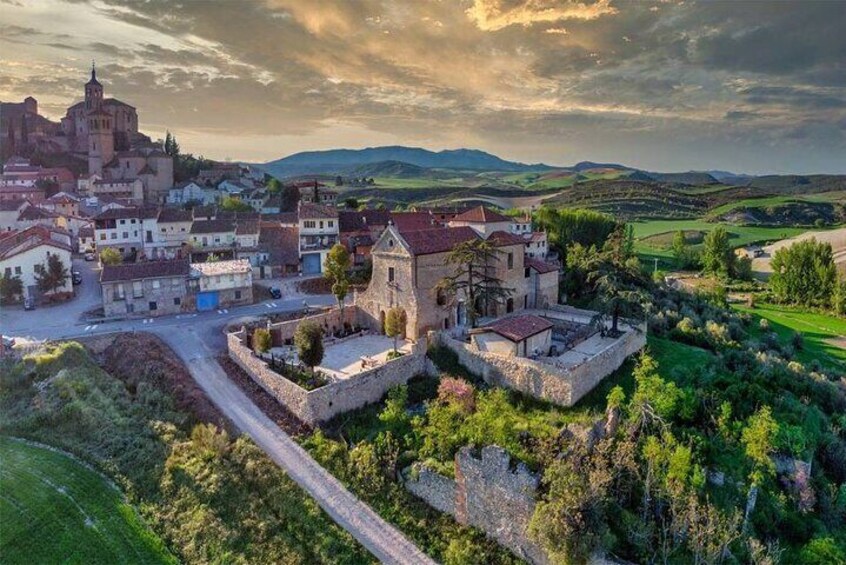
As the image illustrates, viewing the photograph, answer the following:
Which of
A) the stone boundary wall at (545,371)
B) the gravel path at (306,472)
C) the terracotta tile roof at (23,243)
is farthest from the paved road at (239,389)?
the stone boundary wall at (545,371)

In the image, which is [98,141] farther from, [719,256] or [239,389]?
[719,256]

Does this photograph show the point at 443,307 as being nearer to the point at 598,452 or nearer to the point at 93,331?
the point at 598,452

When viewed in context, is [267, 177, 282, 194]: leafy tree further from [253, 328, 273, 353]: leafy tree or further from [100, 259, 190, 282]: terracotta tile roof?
[253, 328, 273, 353]: leafy tree

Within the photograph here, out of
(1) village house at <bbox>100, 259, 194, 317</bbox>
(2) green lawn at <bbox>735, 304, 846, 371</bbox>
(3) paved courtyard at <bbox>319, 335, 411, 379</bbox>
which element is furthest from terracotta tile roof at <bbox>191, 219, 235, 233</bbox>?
(2) green lawn at <bbox>735, 304, 846, 371</bbox>

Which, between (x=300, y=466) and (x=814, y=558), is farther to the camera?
(x=300, y=466)

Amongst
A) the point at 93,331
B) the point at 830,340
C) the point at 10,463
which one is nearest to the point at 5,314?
the point at 93,331

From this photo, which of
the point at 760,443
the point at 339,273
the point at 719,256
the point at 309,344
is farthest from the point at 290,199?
the point at 760,443
